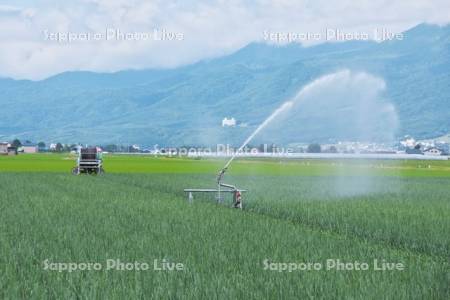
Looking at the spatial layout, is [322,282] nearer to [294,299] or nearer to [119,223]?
[294,299]

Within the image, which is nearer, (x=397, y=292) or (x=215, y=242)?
(x=397, y=292)

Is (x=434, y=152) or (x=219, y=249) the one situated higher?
(x=434, y=152)

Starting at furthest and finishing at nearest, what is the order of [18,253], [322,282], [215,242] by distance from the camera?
[215,242], [18,253], [322,282]

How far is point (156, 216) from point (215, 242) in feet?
18.1

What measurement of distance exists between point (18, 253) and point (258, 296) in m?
4.57

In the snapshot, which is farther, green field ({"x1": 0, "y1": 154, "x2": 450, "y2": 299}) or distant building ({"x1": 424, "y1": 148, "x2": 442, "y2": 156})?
distant building ({"x1": 424, "y1": 148, "x2": 442, "y2": 156})

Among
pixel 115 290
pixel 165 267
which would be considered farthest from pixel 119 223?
pixel 115 290

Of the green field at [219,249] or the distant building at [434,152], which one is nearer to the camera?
the green field at [219,249]

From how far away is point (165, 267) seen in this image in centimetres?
956

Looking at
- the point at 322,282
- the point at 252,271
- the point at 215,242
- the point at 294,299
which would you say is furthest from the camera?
the point at 215,242

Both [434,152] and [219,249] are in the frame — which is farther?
[434,152]

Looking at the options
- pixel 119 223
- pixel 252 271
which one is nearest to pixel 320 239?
pixel 252 271

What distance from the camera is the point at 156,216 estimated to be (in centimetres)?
1744

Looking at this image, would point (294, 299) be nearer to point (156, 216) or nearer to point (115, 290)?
point (115, 290)
